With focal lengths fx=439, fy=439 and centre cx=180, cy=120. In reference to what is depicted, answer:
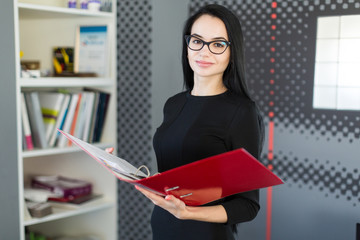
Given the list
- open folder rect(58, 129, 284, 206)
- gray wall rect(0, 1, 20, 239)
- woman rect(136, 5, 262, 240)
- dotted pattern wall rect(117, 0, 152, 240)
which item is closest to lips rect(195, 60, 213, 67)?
woman rect(136, 5, 262, 240)

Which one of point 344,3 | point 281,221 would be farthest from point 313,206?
point 344,3

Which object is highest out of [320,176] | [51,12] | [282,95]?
[51,12]

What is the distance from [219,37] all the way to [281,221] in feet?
3.49

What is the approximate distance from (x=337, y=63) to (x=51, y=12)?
4.90 feet

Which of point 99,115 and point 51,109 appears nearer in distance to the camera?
point 51,109

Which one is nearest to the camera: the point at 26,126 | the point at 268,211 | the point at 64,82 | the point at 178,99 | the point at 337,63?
the point at 178,99

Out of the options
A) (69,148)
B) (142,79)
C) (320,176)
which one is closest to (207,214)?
(320,176)

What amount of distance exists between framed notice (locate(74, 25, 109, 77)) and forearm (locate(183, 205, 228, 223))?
139 cm

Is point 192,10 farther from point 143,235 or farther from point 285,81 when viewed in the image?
point 143,235

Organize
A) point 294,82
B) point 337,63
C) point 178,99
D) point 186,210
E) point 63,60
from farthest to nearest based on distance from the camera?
point 63,60
point 294,82
point 337,63
point 178,99
point 186,210

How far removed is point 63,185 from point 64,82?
630 millimetres

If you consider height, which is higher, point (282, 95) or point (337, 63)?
point (337, 63)

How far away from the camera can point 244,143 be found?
1.40 meters

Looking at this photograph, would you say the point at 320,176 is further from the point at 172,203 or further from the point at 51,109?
the point at 51,109
